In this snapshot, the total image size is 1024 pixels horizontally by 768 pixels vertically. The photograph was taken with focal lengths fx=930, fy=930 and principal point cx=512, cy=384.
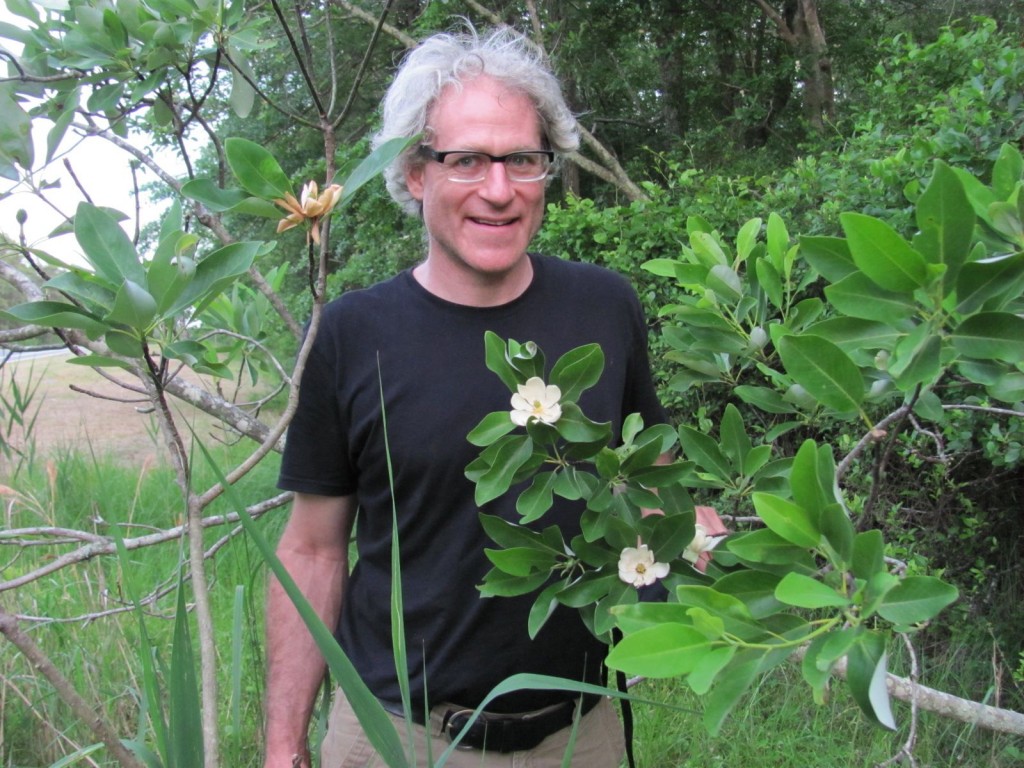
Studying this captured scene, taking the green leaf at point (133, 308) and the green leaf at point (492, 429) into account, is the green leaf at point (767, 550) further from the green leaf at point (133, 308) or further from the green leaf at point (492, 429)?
the green leaf at point (133, 308)

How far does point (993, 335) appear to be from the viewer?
0.87 metres

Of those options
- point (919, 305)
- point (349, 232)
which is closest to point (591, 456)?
point (919, 305)

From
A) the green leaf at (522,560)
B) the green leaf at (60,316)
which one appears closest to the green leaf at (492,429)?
the green leaf at (522,560)

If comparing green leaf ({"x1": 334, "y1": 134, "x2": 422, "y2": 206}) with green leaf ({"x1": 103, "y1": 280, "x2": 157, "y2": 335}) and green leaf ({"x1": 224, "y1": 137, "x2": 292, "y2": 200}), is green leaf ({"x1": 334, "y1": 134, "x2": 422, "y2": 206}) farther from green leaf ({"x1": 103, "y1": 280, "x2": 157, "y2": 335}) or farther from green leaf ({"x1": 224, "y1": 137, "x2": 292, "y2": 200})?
green leaf ({"x1": 103, "y1": 280, "x2": 157, "y2": 335})

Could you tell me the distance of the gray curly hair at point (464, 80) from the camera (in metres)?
1.93

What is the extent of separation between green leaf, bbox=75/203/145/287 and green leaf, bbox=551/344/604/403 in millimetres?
509

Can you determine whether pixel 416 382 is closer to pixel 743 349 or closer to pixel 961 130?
pixel 743 349

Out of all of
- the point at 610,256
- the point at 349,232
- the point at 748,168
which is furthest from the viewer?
the point at 349,232

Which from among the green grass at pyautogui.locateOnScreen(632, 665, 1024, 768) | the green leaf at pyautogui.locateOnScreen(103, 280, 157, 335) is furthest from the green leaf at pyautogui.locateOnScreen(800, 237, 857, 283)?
the green grass at pyautogui.locateOnScreen(632, 665, 1024, 768)

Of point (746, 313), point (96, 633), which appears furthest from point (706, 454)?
point (96, 633)

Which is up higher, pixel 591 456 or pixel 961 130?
pixel 961 130

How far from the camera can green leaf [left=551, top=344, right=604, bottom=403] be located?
1.18 meters

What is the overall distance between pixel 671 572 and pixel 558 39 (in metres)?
7.24

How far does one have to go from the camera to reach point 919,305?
0.88m
